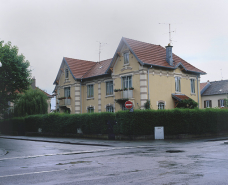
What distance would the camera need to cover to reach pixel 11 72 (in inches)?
1432

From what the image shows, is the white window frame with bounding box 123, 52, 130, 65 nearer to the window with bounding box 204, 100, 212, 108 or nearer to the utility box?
the utility box

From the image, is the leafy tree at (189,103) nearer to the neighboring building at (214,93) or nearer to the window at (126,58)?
the window at (126,58)

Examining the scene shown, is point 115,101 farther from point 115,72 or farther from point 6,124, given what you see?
point 6,124

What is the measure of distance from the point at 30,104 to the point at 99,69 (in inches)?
420

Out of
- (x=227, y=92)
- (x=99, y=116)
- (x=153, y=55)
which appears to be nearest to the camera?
(x=99, y=116)

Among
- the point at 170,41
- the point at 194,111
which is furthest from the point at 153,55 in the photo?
the point at 194,111

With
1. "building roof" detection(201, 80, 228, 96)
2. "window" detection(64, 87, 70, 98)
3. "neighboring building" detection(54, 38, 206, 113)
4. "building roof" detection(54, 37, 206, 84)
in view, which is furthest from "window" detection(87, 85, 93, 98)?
"building roof" detection(201, 80, 228, 96)

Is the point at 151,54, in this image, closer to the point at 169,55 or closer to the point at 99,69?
the point at 169,55

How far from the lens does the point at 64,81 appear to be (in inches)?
1566

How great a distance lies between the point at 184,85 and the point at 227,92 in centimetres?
1723

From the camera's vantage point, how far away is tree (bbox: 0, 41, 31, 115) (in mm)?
35816

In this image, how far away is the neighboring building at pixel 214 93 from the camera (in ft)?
158

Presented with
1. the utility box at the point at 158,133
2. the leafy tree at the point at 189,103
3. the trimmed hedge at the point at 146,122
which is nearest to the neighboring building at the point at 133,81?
the leafy tree at the point at 189,103

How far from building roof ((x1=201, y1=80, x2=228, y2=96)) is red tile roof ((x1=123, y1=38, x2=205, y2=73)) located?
1558cm
